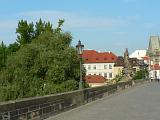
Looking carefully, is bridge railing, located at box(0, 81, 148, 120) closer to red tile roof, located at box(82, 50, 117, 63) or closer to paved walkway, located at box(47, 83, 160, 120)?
paved walkway, located at box(47, 83, 160, 120)

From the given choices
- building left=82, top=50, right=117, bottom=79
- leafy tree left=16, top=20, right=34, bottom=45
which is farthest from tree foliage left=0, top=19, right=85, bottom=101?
building left=82, top=50, right=117, bottom=79

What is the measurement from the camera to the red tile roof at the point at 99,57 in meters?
172

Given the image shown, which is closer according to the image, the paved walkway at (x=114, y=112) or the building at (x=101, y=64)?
the paved walkway at (x=114, y=112)

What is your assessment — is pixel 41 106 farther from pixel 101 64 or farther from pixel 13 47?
pixel 101 64

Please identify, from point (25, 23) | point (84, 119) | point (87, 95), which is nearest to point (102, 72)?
point (25, 23)

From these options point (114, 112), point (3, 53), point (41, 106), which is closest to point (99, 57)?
point (3, 53)

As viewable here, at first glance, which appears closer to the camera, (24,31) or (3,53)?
(24,31)

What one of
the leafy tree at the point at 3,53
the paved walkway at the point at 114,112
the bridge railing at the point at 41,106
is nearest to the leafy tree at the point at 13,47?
the leafy tree at the point at 3,53

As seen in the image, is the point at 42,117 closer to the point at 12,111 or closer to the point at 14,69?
the point at 12,111

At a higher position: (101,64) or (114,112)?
(101,64)

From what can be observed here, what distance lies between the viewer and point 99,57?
17388 centimetres

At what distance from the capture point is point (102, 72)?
17250 cm

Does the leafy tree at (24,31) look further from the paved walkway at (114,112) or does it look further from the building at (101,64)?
the building at (101,64)

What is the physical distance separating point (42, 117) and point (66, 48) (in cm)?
3484
